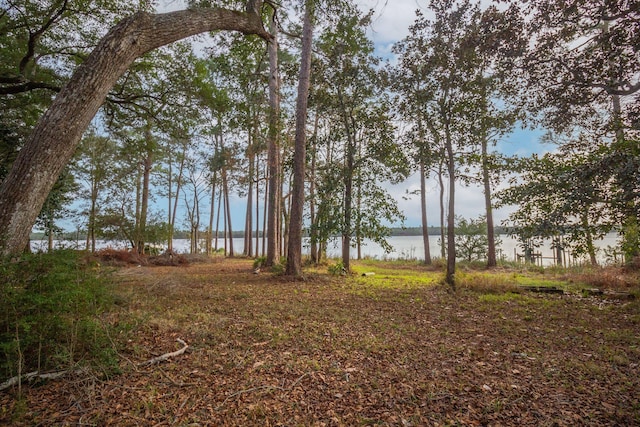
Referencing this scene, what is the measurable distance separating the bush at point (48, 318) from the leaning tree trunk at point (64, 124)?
0.23 m

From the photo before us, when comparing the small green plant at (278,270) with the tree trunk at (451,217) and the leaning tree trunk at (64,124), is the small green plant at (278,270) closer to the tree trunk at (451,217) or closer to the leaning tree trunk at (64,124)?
the tree trunk at (451,217)

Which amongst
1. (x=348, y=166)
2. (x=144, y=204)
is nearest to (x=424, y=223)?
(x=348, y=166)

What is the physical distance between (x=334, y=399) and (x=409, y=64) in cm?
758

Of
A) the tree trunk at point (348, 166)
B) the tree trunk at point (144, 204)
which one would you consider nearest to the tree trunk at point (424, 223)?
the tree trunk at point (348, 166)

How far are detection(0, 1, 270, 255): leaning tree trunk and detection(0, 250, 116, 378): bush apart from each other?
23cm

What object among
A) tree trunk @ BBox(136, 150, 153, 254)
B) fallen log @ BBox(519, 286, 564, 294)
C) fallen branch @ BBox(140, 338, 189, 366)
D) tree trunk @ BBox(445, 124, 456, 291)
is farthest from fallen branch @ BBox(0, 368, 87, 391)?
tree trunk @ BBox(136, 150, 153, 254)

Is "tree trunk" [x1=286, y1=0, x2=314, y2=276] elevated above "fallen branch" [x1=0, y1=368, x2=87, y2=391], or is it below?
above

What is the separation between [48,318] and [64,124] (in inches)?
57.0

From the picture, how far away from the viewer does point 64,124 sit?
94.7 inches

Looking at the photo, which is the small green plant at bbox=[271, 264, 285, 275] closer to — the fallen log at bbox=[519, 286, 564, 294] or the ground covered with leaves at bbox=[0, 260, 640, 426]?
the ground covered with leaves at bbox=[0, 260, 640, 426]

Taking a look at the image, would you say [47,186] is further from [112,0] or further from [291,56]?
[291,56]

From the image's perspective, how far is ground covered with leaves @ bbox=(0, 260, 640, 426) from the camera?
6.70ft

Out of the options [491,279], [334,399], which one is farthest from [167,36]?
[491,279]

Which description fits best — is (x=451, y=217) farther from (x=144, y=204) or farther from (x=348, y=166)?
(x=144, y=204)
